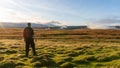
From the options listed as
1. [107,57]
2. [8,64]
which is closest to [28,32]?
[8,64]

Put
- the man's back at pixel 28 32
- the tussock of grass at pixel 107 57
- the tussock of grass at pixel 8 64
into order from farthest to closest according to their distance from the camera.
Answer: the man's back at pixel 28 32 < the tussock of grass at pixel 107 57 < the tussock of grass at pixel 8 64

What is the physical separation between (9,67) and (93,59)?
A: 6729mm

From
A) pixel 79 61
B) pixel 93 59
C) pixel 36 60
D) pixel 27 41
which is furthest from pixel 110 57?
pixel 27 41

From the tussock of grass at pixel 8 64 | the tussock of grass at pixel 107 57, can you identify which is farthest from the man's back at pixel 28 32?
the tussock of grass at pixel 107 57

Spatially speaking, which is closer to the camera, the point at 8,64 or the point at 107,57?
the point at 8,64

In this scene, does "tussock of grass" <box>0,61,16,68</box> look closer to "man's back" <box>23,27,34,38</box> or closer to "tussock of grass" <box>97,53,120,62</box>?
"man's back" <box>23,27,34,38</box>

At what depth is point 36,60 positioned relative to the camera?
21.4 metres

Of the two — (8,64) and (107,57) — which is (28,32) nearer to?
(8,64)

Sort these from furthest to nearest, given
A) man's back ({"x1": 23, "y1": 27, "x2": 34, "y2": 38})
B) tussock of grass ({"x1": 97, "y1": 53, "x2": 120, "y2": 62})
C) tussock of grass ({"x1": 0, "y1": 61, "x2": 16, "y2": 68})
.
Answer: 1. man's back ({"x1": 23, "y1": 27, "x2": 34, "y2": 38})
2. tussock of grass ({"x1": 97, "y1": 53, "x2": 120, "y2": 62})
3. tussock of grass ({"x1": 0, "y1": 61, "x2": 16, "y2": 68})

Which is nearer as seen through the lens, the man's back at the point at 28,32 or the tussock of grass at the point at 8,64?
the tussock of grass at the point at 8,64

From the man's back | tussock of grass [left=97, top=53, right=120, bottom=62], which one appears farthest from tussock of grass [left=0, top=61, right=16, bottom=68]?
tussock of grass [left=97, top=53, right=120, bottom=62]

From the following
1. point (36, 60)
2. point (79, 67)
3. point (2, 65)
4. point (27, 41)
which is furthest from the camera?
point (27, 41)

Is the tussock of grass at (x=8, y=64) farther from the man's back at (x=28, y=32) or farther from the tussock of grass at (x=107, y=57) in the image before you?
the tussock of grass at (x=107, y=57)

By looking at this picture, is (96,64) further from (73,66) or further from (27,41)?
(27,41)
